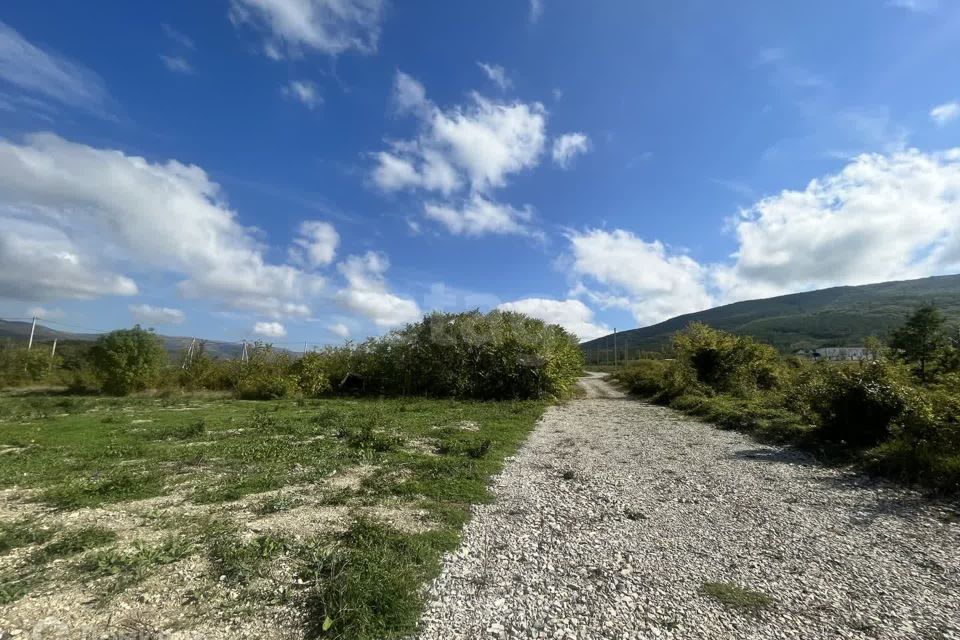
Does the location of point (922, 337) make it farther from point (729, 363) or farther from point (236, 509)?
point (236, 509)

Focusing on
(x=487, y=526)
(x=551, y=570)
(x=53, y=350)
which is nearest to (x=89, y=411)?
(x=53, y=350)

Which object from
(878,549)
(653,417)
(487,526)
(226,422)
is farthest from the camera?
(653,417)

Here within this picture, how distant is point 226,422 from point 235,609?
36.0ft

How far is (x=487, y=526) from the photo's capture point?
5.48 m

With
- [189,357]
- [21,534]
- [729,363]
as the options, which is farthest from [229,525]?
[189,357]

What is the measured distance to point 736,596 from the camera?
12.6ft

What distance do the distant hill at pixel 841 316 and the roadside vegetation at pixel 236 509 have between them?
70306 millimetres

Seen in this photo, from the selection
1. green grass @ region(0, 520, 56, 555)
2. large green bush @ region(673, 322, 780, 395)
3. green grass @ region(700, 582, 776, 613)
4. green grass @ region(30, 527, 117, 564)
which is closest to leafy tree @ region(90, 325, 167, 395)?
green grass @ region(0, 520, 56, 555)

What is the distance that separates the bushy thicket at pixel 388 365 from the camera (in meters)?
21.4

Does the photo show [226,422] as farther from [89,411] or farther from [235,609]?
[235,609]

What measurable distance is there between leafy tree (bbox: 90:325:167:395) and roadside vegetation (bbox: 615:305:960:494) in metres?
25.9

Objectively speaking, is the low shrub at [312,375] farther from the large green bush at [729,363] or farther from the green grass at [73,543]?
the large green bush at [729,363]

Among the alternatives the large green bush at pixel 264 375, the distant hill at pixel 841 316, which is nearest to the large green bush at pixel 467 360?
the large green bush at pixel 264 375

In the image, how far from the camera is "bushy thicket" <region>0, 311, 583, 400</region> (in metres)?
21.4
